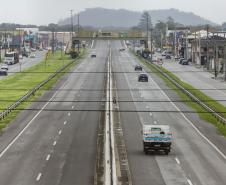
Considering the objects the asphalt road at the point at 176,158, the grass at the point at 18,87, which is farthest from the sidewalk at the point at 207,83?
the grass at the point at 18,87

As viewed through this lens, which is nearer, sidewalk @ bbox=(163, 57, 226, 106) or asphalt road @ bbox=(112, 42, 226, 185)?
asphalt road @ bbox=(112, 42, 226, 185)

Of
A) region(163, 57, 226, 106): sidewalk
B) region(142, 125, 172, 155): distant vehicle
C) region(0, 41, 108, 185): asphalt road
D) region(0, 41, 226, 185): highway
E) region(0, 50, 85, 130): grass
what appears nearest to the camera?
region(0, 41, 226, 185): highway

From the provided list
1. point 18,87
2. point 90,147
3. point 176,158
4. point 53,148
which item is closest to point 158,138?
point 176,158

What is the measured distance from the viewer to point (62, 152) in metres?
51.8

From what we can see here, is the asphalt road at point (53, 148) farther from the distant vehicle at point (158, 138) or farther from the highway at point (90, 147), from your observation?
the distant vehicle at point (158, 138)

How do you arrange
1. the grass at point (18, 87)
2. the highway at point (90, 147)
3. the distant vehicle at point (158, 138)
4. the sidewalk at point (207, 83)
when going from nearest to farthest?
the highway at point (90, 147) < the distant vehicle at point (158, 138) < the grass at point (18, 87) < the sidewalk at point (207, 83)

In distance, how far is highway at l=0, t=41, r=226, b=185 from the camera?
42.0 m

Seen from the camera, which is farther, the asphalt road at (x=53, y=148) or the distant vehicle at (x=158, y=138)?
the distant vehicle at (x=158, y=138)

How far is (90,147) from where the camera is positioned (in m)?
54.2

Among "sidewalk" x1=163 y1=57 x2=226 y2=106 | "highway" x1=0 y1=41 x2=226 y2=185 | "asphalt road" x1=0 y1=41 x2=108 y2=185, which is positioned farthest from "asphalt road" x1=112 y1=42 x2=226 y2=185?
"sidewalk" x1=163 y1=57 x2=226 y2=106

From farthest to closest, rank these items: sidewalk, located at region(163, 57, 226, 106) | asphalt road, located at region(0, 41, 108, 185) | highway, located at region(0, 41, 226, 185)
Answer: sidewalk, located at region(163, 57, 226, 106), asphalt road, located at region(0, 41, 108, 185), highway, located at region(0, 41, 226, 185)

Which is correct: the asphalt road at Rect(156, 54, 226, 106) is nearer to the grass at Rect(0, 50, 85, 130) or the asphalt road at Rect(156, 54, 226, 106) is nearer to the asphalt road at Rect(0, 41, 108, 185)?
the asphalt road at Rect(0, 41, 108, 185)

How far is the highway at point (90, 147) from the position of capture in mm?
41969

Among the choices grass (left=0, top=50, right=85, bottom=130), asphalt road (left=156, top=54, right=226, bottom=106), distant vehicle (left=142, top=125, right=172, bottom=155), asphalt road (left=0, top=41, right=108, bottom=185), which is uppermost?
distant vehicle (left=142, top=125, right=172, bottom=155)
